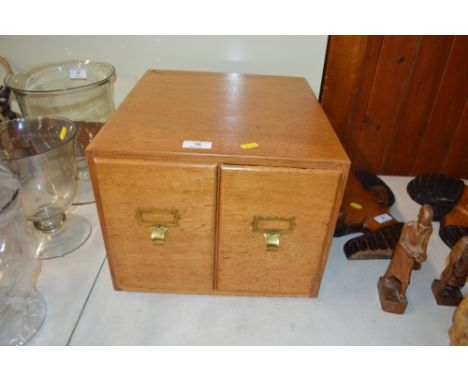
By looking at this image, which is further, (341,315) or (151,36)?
(151,36)

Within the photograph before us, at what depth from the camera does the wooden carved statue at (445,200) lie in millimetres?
1023

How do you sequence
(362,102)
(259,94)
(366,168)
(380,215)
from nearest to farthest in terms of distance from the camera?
(259,94) → (380,215) → (362,102) → (366,168)

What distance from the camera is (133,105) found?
2.63 ft

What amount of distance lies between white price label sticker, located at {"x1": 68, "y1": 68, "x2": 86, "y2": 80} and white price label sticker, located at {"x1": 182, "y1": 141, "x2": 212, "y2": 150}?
2.14 feet

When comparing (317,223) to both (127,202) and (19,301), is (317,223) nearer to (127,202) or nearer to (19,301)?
(127,202)

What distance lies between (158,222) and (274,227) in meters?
0.23

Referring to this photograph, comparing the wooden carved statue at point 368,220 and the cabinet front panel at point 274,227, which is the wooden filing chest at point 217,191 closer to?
the cabinet front panel at point 274,227

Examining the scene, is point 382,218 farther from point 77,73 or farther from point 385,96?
point 77,73

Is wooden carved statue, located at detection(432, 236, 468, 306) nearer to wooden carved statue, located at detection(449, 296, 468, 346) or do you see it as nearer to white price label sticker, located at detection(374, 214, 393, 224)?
wooden carved statue, located at detection(449, 296, 468, 346)

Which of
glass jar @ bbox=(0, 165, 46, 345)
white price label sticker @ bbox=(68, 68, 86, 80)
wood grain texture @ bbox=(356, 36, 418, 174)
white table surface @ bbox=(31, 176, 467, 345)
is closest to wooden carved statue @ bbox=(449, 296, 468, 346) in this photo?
white table surface @ bbox=(31, 176, 467, 345)

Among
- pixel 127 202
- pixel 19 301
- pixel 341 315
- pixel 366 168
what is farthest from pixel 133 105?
pixel 366 168

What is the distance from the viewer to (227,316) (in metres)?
0.79

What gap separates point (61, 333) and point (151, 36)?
0.85m

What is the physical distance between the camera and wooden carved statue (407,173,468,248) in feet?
3.36
